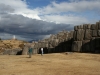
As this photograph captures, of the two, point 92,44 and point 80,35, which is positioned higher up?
point 80,35

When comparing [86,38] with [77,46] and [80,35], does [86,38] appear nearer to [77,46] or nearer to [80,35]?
[80,35]

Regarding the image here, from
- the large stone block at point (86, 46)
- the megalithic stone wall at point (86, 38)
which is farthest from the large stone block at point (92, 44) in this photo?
the large stone block at point (86, 46)

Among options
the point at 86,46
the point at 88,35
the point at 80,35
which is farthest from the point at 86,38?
the point at 86,46

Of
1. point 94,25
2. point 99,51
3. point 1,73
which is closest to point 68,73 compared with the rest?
point 1,73

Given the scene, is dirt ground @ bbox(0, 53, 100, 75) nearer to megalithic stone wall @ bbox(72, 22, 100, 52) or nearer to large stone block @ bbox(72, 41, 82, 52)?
megalithic stone wall @ bbox(72, 22, 100, 52)

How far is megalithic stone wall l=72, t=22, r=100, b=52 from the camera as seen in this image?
28.4 m

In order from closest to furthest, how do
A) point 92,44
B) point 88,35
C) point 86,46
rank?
1. point 92,44
2. point 86,46
3. point 88,35

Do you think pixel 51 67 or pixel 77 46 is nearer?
pixel 51 67

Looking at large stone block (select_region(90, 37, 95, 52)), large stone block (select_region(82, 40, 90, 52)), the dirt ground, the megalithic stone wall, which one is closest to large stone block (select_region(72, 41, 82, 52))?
the megalithic stone wall

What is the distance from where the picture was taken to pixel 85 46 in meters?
28.9

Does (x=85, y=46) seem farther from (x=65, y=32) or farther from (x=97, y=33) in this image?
(x=65, y=32)

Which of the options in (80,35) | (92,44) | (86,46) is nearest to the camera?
(92,44)

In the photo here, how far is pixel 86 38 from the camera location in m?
29.1

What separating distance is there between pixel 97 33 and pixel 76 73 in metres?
16.5
